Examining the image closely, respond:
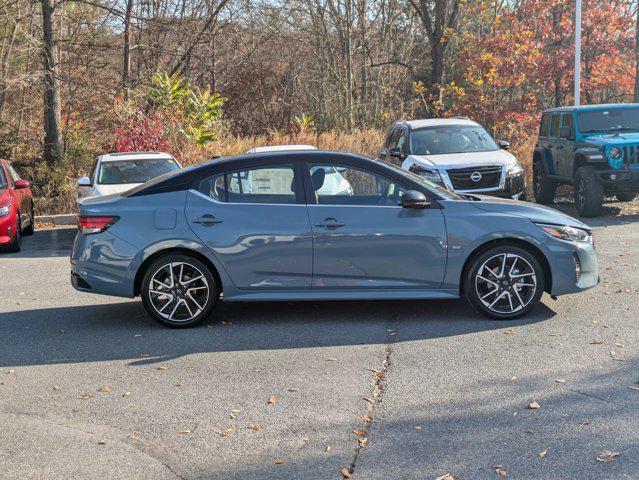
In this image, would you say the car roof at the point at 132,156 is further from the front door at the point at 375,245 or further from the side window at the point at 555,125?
the front door at the point at 375,245

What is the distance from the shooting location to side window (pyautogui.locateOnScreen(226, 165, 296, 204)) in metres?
7.89

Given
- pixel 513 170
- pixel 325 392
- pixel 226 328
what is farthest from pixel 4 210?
pixel 325 392

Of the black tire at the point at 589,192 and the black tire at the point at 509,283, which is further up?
the black tire at the point at 589,192

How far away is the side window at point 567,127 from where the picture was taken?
16.2 meters

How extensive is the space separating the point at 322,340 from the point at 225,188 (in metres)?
1.69

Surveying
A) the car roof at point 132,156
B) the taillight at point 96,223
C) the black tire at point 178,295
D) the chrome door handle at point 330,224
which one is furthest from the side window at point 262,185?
the car roof at point 132,156

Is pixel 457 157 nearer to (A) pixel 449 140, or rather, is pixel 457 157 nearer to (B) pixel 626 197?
(A) pixel 449 140

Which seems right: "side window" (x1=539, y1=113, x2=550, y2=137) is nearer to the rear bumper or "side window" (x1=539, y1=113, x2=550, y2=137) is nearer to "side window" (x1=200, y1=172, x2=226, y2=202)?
the rear bumper

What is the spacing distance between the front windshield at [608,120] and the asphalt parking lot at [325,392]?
7.80m

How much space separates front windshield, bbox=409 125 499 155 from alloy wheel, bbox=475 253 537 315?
27.2ft

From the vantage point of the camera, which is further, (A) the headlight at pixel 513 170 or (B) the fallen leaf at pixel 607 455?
(A) the headlight at pixel 513 170

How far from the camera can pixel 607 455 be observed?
461cm

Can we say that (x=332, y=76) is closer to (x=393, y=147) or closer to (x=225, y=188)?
(x=393, y=147)

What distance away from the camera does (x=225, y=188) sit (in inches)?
312
